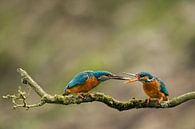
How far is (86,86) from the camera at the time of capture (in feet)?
14.6

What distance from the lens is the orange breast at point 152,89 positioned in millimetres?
4602

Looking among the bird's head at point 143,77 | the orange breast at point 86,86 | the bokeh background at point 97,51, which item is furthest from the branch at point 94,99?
the bokeh background at point 97,51

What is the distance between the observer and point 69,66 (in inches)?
798

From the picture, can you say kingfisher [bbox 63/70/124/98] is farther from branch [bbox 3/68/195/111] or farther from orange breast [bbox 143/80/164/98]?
Answer: orange breast [bbox 143/80/164/98]

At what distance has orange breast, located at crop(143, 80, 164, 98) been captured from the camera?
4602 mm

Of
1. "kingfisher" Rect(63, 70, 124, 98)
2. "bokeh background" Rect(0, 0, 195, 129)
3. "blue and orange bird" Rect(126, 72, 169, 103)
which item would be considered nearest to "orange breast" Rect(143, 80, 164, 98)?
"blue and orange bird" Rect(126, 72, 169, 103)

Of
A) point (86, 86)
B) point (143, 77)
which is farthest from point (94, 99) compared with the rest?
point (143, 77)

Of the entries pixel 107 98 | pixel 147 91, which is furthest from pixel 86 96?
pixel 147 91

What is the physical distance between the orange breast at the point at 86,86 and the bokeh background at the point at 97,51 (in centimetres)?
1151

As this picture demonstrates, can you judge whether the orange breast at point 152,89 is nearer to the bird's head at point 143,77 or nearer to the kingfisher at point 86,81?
the bird's head at point 143,77

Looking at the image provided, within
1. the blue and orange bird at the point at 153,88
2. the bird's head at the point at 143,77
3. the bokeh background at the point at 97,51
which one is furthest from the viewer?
the bokeh background at the point at 97,51

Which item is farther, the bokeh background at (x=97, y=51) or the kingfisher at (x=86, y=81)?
the bokeh background at (x=97, y=51)

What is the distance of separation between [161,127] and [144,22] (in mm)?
4747

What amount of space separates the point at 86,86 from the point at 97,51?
1611 centimetres
